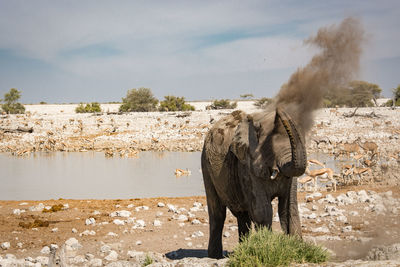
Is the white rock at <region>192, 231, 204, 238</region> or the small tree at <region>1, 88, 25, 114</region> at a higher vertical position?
the small tree at <region>1, 88, 25, 114</region>

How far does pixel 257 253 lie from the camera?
5.13 meters

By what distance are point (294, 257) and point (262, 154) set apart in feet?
4.07

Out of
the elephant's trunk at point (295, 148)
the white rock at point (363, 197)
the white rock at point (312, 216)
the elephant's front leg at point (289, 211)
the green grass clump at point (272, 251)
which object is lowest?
the white rock at point (312, 216)

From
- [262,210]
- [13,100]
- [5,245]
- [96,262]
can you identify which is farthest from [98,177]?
[13,100]

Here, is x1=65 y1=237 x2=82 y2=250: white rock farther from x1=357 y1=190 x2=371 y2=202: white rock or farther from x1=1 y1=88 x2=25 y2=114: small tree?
x1=1 y1=88 x2=25 y2=114: small tree

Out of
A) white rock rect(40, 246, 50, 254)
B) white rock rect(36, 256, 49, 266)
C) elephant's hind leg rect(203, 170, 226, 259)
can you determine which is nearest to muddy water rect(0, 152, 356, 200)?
white rock rect(40, 246, 50, 254)

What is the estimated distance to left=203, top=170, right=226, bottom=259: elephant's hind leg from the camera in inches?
289

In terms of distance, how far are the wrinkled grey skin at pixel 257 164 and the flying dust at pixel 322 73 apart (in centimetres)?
28

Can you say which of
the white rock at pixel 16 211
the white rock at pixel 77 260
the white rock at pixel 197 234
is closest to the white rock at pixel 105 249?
the white rock at pixel 77 260

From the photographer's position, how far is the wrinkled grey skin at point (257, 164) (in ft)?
17.7

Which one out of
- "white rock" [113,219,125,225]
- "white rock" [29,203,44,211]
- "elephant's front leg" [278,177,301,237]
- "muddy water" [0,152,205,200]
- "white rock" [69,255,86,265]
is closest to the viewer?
"elephant's front leg" [278,177,301,237]

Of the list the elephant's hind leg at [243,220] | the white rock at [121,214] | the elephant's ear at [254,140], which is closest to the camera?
the elephant's ear at [254,140]

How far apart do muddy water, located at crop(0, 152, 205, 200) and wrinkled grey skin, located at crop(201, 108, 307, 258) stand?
34.5 ft

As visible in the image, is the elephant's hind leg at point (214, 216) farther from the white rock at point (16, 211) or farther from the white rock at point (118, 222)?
the white rock at point (16, 211)
